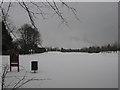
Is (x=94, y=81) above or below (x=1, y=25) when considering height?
below

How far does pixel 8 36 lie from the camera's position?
245 centimetres

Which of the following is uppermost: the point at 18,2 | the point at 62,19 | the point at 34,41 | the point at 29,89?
the point at 18,2

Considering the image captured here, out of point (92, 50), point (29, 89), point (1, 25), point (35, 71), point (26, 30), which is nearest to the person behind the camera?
point (1, 25)

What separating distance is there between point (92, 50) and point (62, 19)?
110 feet

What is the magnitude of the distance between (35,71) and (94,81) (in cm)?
351

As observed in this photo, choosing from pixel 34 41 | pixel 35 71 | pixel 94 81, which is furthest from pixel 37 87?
pixel 34 41

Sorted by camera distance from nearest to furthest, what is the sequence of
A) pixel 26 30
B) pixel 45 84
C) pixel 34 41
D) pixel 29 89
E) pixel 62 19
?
pixel 62 19 → pixel 34 41 → pixel 26 30 → pixel 29 89 → pixel 45 84

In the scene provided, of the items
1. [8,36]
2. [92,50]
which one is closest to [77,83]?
[8,36]

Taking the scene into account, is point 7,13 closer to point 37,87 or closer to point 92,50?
point 37,87

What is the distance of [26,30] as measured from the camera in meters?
3.05

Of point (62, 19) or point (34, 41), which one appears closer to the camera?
point (62, 19)

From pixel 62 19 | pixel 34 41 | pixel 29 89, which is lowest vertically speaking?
pixel 29 89

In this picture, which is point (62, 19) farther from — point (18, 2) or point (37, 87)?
point (37, 87)

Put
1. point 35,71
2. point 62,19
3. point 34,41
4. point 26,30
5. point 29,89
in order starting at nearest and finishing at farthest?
point 62,19 → point 34,41 → point 26,30 → point 29,89 → point 35,71
